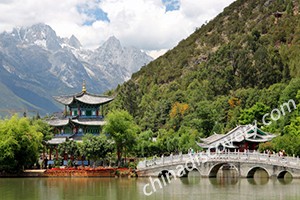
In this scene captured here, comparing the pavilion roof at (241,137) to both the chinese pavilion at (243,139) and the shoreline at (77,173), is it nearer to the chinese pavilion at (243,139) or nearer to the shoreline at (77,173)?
the chinese pavilion at (243,139)

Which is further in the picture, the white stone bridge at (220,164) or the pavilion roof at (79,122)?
the pavilion roof at (79,122)

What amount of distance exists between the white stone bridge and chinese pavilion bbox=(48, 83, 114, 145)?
9.24 metres

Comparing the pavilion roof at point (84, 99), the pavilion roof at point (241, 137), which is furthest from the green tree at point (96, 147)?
the pavilion roof at point (241, 137)

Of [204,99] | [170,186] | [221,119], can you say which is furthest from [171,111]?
[170,186]

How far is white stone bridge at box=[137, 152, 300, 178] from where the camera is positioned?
1441 inches

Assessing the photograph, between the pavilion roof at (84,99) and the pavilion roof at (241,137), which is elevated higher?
the pavilion roof at (84,99)

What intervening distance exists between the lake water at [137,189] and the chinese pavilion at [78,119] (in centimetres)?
966

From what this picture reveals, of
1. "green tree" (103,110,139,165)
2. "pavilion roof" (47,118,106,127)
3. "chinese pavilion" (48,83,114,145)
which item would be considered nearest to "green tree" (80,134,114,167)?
"green tree" (103,110,139,165)

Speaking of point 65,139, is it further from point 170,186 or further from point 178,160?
point 170,186

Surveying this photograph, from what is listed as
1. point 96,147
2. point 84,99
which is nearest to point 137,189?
point 96,147

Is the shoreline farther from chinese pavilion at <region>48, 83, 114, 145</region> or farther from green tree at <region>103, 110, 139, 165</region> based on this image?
chinese pavilion at <region>48, 83, 114, 145</region>

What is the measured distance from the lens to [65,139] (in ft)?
158

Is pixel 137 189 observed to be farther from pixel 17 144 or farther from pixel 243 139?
pixel 243 139

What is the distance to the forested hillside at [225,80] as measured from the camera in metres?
59.8
